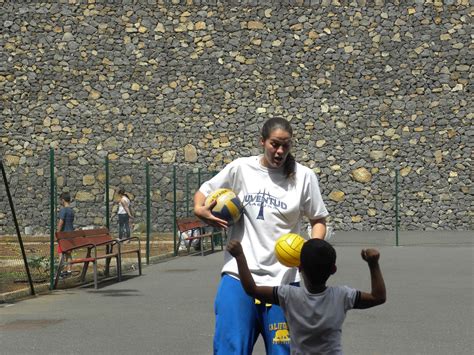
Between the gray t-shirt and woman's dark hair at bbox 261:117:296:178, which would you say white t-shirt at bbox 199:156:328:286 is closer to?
woman's dark hair at bbox 261:117:296:178

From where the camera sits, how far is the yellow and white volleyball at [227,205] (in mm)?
6809

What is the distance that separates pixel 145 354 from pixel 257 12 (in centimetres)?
2850

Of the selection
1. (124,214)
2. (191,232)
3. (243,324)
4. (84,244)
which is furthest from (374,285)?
(124,214)

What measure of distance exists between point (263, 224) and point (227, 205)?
0.82 ft

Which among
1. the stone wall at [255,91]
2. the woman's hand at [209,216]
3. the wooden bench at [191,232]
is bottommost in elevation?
the wooden bench at [191,232]

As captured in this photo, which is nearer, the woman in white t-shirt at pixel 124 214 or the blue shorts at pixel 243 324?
the blue shorts at pixel 243 324

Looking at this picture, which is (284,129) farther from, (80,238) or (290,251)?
(80,238)

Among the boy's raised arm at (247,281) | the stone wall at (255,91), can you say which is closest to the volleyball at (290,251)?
the boy's raised arm at (247,281)

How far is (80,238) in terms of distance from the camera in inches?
716

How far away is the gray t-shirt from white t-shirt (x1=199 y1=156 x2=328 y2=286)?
70 centimetres

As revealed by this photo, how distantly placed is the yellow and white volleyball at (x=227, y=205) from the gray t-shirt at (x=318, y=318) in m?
0.87

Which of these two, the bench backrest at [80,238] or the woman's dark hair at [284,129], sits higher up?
the woman's dark hair at [284,129]

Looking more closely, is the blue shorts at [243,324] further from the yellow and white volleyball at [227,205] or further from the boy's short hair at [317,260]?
the boy's short hair at [317,260]

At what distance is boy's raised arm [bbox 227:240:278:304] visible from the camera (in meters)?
6.27
